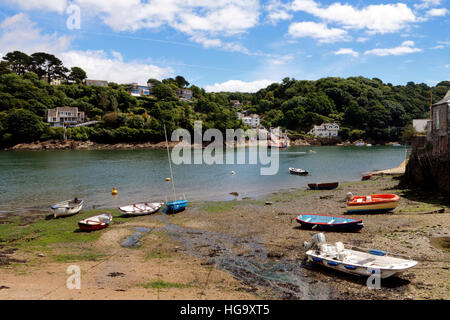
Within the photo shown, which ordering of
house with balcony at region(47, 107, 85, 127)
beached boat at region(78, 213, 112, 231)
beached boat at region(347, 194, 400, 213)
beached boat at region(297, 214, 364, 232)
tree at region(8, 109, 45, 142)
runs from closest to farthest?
beached boat at region(297, 214, 364, 232)
beached boat at region(78, 213, 112, 231)
beached boat at region(347, 194, 400, 213)
tree at region(8, 109, 45, 142)
house with balcony at region(47, 107, 85, 127)

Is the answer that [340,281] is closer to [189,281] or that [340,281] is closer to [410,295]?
[410,295]

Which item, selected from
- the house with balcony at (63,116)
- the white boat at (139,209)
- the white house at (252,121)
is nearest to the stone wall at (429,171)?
the white boat at (139,209)

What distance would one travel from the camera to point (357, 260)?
1402cm

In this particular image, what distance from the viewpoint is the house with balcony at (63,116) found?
11769 centimetres

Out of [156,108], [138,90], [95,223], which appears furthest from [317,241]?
[138,90]

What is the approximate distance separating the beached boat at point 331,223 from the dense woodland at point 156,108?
104 m

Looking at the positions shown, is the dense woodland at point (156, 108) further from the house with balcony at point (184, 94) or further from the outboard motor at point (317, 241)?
the outboard motor at point (317, 241)

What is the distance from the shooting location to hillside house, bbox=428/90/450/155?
97.7 ft

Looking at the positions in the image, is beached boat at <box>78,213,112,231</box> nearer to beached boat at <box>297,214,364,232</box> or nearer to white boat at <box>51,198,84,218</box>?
white boat at <box>51,198,84,218</box>

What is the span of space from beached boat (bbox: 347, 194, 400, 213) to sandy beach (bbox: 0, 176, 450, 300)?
0.73 meters

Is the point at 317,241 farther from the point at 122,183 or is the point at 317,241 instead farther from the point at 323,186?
the point at 122,183

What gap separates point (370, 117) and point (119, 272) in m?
164

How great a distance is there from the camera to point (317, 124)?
161375mm

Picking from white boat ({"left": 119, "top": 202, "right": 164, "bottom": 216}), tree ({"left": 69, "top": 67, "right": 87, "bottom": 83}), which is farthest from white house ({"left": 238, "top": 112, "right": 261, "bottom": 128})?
white boat ({"left": 119, "top": 202, "right": 164, "bottom": 216})
